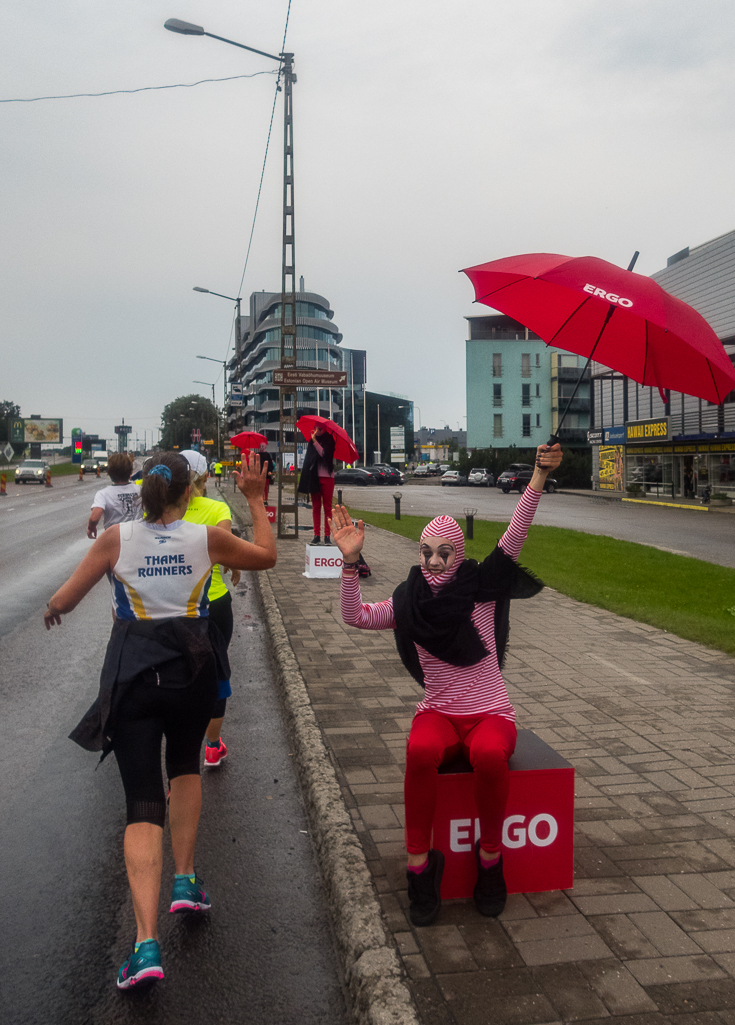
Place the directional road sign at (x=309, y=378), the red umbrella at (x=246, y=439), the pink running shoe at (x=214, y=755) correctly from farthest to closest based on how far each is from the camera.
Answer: the directional road sign at (x=309, y=378) → the red umbrella at (x=246, y=439) → the pink running shoe at (x=214, y=755)

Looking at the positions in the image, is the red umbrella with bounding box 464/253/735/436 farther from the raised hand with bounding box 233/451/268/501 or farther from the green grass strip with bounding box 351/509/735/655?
the green grass strip with bounding box 351/509/735/655

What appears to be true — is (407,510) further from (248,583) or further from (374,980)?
(374,980)

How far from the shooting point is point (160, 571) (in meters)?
3.01

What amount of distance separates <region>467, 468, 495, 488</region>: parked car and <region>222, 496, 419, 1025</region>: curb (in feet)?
197

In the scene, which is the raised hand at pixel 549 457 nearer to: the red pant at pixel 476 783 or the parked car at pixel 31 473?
the red pant at pixel 476 783

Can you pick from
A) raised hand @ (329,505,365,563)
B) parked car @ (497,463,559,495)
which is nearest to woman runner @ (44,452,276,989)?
raised hand @ (329,505,365,563)

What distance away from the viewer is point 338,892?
323 centimetres

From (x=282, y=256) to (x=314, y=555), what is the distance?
23.9 ft

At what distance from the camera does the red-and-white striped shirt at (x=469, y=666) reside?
11.2 feet

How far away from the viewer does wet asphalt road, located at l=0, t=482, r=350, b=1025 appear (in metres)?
2.74

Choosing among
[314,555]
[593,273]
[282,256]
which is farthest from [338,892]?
[282,256]

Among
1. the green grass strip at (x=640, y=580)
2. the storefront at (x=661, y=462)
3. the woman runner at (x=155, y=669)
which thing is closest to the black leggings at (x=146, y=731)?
the woman runner at (x=155, y=669)

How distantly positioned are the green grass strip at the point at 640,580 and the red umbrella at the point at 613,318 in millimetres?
4386

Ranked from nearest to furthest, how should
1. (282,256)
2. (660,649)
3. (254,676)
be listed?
(254,676) < (660,649) < (282,256)
